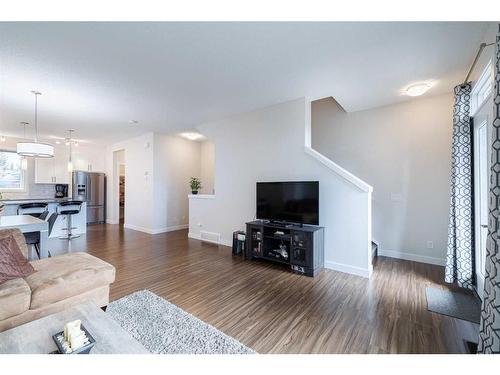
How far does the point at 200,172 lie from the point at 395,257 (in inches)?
218

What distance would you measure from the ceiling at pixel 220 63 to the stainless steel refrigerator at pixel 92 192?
3247mm

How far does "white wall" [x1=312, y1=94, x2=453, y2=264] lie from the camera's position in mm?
3498

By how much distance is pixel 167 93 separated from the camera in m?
3.46

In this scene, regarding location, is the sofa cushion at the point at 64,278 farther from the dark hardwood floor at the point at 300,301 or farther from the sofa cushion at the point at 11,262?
the dark hardwood floor at the point at 300,301

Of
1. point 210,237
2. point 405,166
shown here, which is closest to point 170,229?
point 210,237

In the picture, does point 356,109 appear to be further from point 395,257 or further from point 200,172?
point 200,172

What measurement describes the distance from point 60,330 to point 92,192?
23.5ft

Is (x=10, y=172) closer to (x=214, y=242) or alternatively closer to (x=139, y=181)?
(x=139, y=181)

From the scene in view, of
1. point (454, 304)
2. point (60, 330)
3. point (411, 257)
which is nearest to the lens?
point (60, 330)

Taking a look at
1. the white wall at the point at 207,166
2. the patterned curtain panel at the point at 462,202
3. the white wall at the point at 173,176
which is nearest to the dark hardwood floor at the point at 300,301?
the patterned curtain panel at the point at 462,202

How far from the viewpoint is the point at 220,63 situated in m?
2.60

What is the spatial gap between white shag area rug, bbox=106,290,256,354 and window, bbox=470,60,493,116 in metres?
3.38

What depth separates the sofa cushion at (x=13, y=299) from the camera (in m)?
1.62
